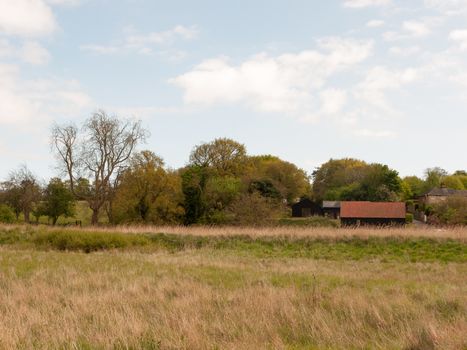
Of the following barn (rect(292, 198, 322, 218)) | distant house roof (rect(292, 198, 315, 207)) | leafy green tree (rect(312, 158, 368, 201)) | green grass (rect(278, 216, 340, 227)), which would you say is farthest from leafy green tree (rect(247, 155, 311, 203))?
green grass (rect(278, 216, 340, 227))

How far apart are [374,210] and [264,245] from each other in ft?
120

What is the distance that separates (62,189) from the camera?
5406 centimetres

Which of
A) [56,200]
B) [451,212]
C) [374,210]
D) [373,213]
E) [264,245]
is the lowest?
[264,245]

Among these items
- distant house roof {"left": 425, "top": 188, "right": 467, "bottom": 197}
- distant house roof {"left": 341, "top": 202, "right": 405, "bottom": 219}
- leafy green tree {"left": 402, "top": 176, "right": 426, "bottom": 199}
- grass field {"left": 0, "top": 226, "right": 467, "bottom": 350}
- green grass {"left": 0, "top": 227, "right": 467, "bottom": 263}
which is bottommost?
green grass {"left": 0, "top": 227, "right": 467, "bottom": 263}

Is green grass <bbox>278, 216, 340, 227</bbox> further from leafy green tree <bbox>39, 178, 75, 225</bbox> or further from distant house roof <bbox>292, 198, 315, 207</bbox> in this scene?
distant house roof <bbox>292, 198, 315, 207</bbox>

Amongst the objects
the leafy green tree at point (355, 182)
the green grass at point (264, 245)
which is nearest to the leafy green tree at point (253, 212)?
the green grass at point (264, 245)

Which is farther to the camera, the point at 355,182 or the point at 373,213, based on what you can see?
the point at 355,182

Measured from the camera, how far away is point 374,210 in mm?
61719

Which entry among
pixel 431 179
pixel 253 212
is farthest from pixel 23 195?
pixel 431 179

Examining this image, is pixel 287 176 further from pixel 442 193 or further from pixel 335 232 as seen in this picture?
pixel 335 232

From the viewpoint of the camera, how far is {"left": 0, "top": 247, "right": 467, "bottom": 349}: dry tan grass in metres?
6.56

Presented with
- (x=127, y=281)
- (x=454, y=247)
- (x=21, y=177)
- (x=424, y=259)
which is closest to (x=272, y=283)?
(x=127, y=281)

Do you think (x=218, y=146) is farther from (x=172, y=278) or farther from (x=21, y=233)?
(x=172, y=278)

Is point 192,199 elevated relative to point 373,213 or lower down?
elevated
